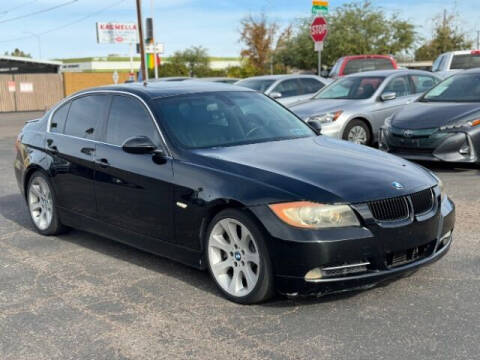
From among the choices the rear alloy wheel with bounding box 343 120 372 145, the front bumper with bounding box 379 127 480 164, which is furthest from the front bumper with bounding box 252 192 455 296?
the rear alloy wheel with bounding box 343 120 372 145

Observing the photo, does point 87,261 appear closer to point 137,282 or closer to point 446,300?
point 137,282

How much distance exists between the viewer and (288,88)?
16.0 metres

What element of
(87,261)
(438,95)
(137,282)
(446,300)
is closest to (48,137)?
(87,261)

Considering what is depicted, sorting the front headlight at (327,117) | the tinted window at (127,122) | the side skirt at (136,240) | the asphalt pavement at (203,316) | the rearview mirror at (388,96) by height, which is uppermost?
the tinted window at (127,122)

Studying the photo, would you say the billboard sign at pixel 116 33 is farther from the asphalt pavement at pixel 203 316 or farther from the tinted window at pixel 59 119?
the asphalt pavement at pixel 203 316

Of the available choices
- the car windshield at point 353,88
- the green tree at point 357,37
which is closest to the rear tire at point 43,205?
the car windshield at point 353,88

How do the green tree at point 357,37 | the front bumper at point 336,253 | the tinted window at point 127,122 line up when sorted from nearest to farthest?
the front bumper at point 336,253 < the tinted window at point 127,122 < the green tree at point 357,37

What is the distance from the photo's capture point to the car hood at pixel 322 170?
4223 mm

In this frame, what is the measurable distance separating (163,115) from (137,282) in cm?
138

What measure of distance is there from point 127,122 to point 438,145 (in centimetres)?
523

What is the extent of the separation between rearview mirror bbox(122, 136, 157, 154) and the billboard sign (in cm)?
5189

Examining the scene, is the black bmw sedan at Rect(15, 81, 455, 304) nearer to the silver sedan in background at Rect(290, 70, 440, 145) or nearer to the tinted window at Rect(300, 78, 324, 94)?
the silver sedan in background at Rect(290, 70, 440, 145)

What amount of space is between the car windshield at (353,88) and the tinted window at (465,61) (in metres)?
7.36

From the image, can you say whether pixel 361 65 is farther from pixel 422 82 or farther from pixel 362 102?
pixel 362 102
